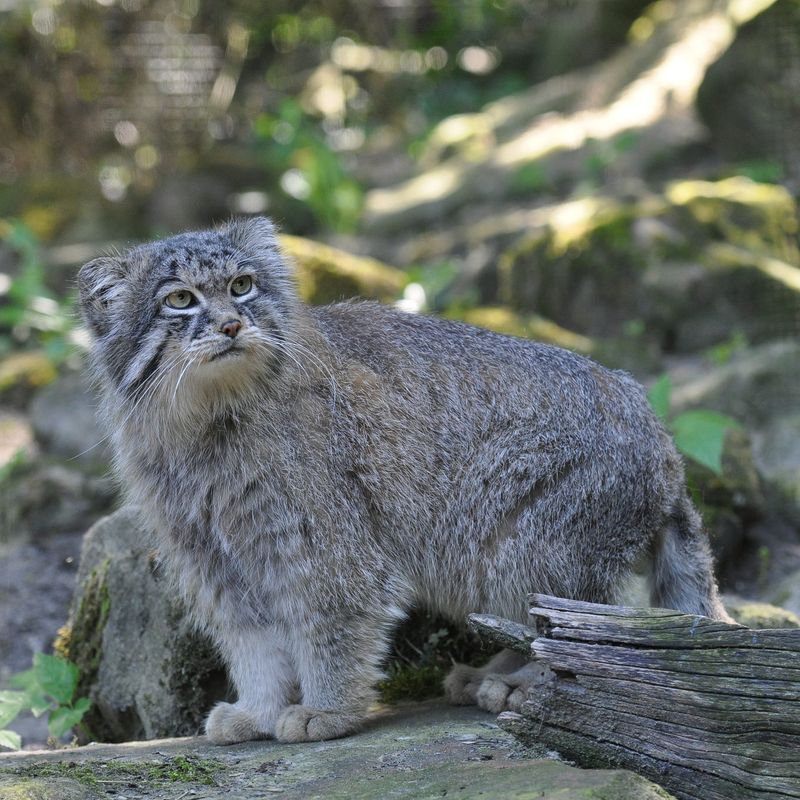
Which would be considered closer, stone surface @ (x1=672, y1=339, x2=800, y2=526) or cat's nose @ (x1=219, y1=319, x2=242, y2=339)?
cat's nose @ (x1=219, y1=319, x2=242, y2=339)

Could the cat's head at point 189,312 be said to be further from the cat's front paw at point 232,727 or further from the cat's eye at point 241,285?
the cat's front paw at point 232,727

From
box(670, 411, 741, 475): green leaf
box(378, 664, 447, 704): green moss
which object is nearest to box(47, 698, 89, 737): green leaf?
box(378, 664, 447, 704): green moss

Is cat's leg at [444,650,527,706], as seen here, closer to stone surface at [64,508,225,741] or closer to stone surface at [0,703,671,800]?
stone surface at [0,703,671,800]

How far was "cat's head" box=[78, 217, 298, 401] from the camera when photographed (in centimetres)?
477

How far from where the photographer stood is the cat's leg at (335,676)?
16.1 feet

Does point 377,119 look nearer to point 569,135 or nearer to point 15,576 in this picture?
point 569,135

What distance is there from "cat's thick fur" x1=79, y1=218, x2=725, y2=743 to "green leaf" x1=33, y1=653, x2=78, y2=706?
3.55 ft

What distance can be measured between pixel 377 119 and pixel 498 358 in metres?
17.4

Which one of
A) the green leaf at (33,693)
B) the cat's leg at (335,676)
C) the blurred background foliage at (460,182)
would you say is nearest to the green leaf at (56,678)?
the green leaf at (33,693)

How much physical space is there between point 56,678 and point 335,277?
554 centimetres

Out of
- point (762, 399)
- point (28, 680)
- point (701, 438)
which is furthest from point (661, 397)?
point (28, 680)

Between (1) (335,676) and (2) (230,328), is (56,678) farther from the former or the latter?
(2) (230,328)

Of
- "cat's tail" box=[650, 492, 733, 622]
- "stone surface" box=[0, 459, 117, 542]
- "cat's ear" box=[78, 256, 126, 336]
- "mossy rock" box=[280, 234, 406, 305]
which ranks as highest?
"mossy rock" box=[280, 234, 406, 305]

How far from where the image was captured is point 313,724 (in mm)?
4887
